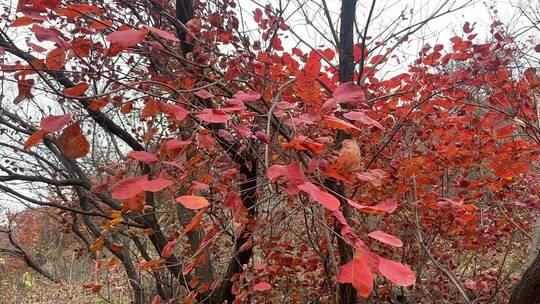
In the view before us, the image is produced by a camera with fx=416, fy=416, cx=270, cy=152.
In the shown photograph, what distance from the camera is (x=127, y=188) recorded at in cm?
96

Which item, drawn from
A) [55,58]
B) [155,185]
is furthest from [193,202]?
[55,58]

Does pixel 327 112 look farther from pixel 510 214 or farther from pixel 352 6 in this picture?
pixel 510 214

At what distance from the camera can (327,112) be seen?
3.73 feet

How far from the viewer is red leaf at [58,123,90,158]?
111 cm

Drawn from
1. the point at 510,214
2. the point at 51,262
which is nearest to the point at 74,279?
the point at 51,262

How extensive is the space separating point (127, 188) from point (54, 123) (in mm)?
270

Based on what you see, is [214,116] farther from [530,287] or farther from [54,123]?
[530,287]

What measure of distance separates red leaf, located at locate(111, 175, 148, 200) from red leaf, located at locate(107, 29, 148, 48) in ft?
1.06

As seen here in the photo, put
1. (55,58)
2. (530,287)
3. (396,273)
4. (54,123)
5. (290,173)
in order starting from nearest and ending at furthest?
(396,273)
(290,173)
(54,123)
(55,58)
(530,287)

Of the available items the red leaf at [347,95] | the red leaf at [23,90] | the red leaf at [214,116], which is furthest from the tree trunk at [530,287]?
the red leaf at [23,90]

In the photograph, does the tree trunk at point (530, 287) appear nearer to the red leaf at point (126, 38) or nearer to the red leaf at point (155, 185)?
the red leaf at point (155, 185)

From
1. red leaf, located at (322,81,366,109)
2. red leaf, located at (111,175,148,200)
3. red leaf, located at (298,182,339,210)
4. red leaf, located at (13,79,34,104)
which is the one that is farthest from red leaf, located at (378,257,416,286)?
red leaf, located at (13,79,34,104)

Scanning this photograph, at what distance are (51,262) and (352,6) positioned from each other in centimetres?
1188

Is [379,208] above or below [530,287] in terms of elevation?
above
